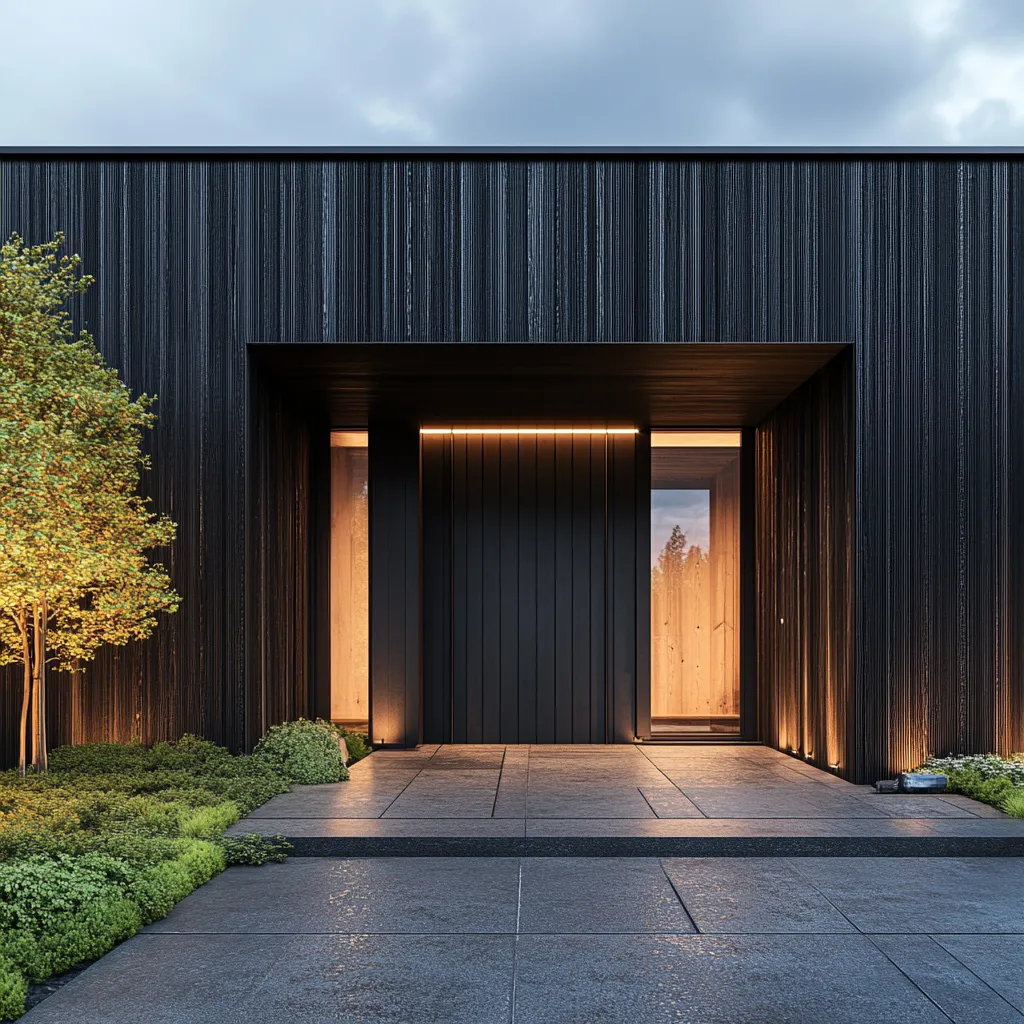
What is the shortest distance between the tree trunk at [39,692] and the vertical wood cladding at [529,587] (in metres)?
4.15

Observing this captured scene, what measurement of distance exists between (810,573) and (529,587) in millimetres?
3076

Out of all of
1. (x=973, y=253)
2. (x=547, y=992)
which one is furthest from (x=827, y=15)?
(x=547, y=992)

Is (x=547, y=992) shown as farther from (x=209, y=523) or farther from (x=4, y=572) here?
(x=209, y=523)

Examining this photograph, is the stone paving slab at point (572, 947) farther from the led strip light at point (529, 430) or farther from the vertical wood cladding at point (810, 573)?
the led strip light at point (529, 430)

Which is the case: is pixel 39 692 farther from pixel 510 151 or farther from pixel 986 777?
pixel 986 777

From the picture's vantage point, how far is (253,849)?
5.82 metres

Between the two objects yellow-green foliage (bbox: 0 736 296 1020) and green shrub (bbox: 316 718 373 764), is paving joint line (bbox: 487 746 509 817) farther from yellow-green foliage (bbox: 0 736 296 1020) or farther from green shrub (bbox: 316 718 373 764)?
yellow-green foliage (bbox: 0 736 296 1020)

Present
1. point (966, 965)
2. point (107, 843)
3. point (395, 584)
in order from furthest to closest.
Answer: point (395, 584) → point (107, 843) → point (966, 965)

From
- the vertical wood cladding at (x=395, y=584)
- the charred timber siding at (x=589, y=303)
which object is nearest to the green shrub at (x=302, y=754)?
the charred timber siding at (x=589, y=303)

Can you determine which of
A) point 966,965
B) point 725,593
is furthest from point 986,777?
point 725,593

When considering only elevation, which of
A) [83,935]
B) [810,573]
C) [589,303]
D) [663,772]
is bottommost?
[663,772]

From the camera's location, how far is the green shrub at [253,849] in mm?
5789

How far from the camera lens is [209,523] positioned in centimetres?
825

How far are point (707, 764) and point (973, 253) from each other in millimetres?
4966
